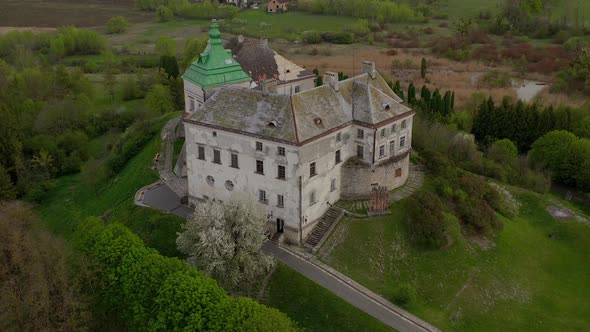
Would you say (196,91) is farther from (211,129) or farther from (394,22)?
(394,22)

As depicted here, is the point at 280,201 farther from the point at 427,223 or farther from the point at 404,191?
the point at 404,191

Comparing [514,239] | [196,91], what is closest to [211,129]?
[196,91]

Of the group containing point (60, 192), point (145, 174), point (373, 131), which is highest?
point (373, 131)

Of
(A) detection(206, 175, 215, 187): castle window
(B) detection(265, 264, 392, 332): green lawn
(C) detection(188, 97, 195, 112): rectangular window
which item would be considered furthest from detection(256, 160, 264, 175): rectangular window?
(C) detection(188, 97, 195, 112): rectangular window

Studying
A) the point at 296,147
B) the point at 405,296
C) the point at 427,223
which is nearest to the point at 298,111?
the point at 296,147

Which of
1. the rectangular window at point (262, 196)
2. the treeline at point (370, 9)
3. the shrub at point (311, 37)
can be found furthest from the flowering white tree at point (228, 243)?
the treeline at point (370, 9)

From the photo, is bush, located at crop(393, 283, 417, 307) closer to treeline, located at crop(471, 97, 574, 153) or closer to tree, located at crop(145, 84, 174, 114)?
treeline, located at crop(471, 97, 574, 153)
